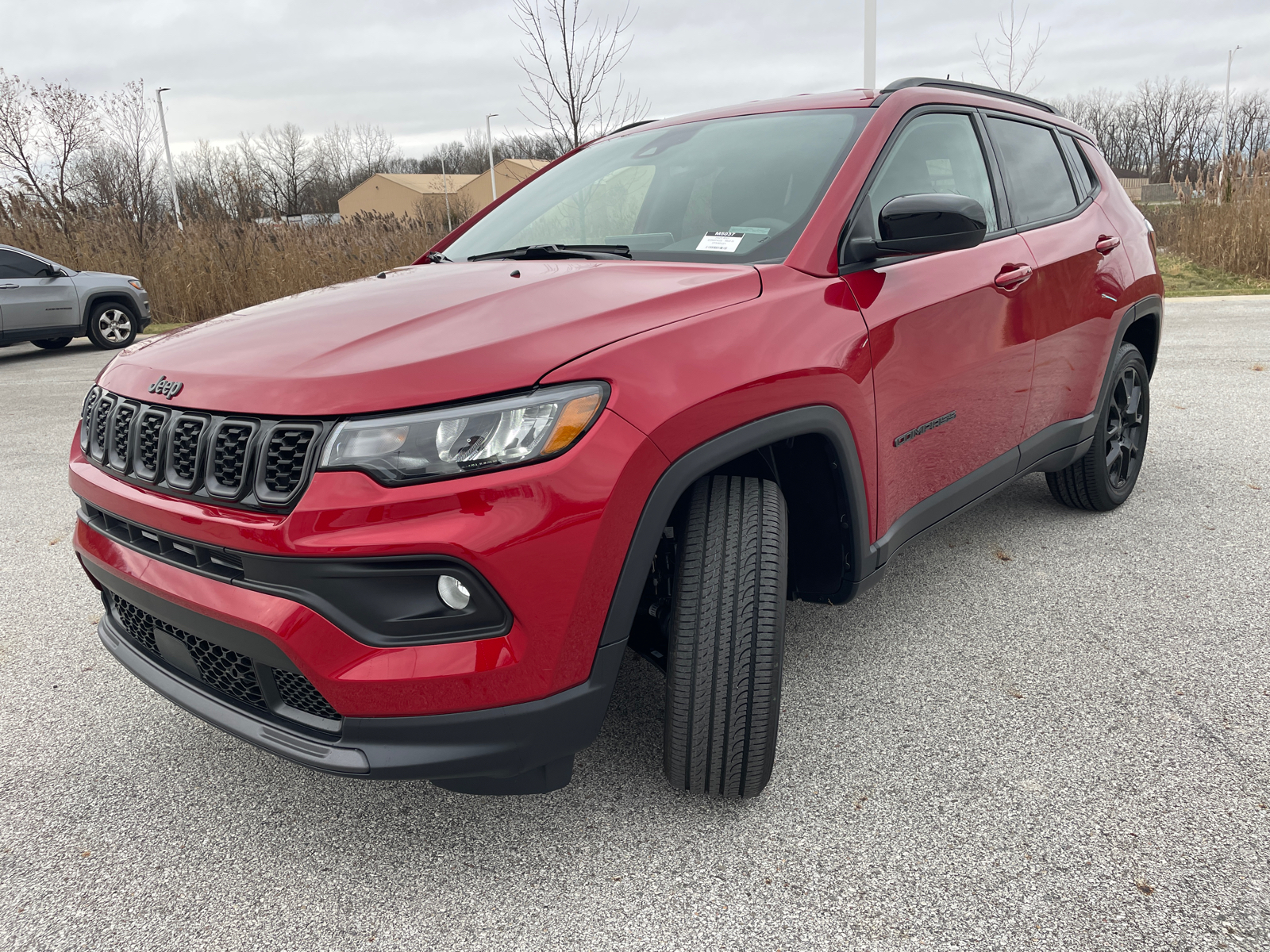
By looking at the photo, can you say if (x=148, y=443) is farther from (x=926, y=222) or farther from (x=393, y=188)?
(x=393, y=188)

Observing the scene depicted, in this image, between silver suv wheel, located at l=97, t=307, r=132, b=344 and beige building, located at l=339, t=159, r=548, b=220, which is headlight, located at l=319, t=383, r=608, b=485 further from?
beige building, located at l=339, t=159, r=548, b=220

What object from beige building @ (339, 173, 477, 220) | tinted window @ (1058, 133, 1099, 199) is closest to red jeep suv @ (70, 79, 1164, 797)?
tinted window @ (1058, 133, 1099, 199)

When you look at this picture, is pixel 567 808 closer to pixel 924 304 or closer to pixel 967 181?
pixel 924 304

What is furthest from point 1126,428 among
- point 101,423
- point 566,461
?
point 101,423

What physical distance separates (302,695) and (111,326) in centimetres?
1258

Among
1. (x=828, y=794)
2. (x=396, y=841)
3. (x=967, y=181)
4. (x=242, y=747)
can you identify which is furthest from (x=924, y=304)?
(x=242, y=747)

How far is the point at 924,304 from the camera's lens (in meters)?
2.50

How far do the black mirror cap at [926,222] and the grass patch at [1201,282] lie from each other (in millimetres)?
12028

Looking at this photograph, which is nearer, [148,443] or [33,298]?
[148,443]

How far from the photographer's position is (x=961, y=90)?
313cm

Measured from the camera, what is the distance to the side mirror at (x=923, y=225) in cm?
224

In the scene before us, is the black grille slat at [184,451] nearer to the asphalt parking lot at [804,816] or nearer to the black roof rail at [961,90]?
the asphalt parking lot at [804,816]

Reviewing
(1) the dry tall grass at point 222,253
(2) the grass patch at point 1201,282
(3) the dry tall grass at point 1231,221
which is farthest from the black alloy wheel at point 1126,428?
(3) the dry tall grass at point 1231,221

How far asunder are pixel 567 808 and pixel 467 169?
67547 millimetres
